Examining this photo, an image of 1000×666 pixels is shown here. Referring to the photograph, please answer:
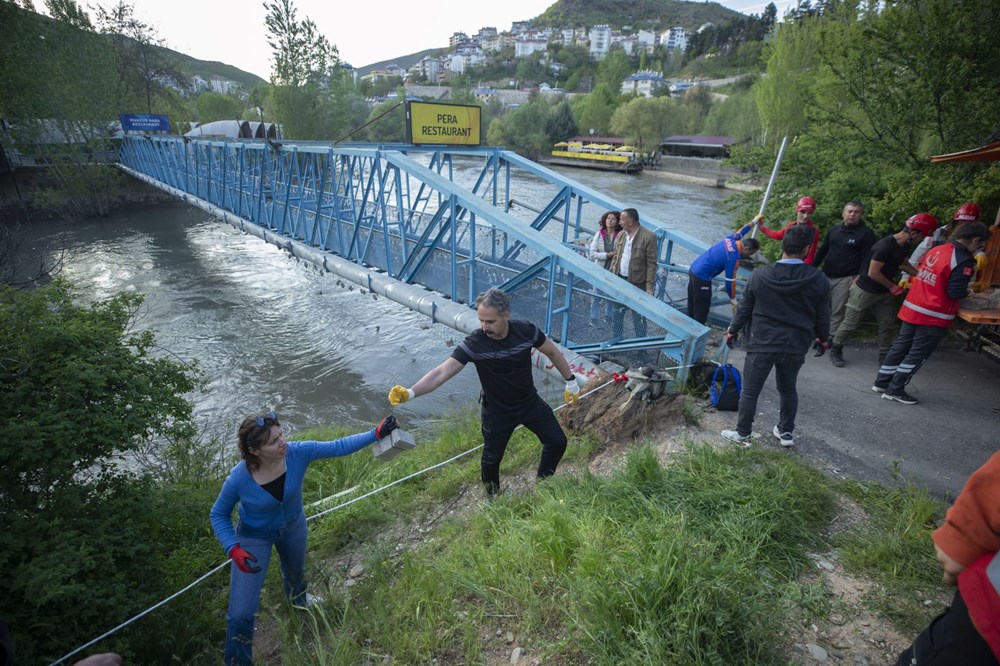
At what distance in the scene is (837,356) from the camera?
5773mm

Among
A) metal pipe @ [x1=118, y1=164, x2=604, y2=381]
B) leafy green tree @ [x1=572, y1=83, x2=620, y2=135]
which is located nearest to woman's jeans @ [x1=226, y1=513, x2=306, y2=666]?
metal pipe @ [x1=118, y1=164, x2=604, y2=381]

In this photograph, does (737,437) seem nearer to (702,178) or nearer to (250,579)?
(250,579)

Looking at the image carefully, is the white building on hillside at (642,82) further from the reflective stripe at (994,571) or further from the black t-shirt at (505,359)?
the reflective stripe at (994,571)

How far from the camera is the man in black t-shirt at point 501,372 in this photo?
3043mm

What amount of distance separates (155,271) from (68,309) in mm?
17035

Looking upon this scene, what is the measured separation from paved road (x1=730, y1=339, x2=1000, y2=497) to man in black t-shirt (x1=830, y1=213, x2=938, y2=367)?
433 millimetres

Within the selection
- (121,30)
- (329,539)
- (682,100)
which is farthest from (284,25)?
(682,100)

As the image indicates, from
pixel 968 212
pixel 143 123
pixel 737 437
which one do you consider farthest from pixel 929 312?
pixel 143 123

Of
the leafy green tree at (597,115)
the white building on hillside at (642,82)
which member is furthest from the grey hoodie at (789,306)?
the white building on hillside at (642,82)

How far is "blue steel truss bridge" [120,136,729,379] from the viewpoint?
17.8 feet

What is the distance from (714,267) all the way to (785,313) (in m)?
2.21

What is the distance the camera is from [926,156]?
22.9ft

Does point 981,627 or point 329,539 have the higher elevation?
point 981,627

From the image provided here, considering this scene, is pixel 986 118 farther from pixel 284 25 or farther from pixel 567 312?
pixel 284 25
